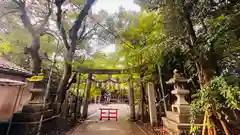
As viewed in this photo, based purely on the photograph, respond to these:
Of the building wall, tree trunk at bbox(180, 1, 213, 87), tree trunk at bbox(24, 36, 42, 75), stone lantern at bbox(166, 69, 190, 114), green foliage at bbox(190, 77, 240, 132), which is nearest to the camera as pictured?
green foliage at bbox(190, 77, 240, 132)

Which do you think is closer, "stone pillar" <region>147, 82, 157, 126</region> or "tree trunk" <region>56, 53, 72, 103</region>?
"tree trunk" <region>56, 53, 72, 103</region>

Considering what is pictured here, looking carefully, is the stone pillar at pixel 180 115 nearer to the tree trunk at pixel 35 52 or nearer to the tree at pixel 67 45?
the tree at pixel 67 45

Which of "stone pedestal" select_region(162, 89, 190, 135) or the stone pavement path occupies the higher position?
"stone pedestal" select_region(162, 89, 190, 135)

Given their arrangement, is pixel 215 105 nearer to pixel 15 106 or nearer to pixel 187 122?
pixel 187 122

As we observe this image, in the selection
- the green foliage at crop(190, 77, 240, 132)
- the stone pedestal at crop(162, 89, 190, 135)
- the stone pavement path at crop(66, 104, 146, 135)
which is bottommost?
the stone pavement path at crop(66, 104, 146, 135)

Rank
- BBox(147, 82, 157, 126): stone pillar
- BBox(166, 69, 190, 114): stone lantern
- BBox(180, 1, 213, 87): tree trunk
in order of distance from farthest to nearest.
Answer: BBox(147, 82, 157, 126): stone pillar
BBox(166, 69, 190, 114): stone lantern
BBox(180, 1, 213, 87): tree trunk

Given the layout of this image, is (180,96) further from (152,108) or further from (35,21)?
(35,21)

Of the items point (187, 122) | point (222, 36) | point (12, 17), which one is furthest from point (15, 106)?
point (222, 36)

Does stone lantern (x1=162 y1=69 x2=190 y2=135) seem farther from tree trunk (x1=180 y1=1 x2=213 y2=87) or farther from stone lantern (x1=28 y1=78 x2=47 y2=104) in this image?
stone lantern (x1=28 y1=78 x2=47 y2=104)

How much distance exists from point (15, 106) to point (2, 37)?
480 cm

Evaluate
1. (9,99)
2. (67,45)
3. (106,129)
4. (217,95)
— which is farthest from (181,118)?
(9,99)

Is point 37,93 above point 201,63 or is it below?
below

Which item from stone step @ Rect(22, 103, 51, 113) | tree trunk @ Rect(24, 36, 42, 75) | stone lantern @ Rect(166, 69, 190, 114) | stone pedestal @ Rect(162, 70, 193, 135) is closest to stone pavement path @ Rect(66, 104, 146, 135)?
stone step @ Rect(22, 103, 51, 113)

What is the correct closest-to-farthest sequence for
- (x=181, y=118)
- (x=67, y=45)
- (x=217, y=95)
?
(x=217, y=95), (x=181, y=118), (x=67, y=45)
